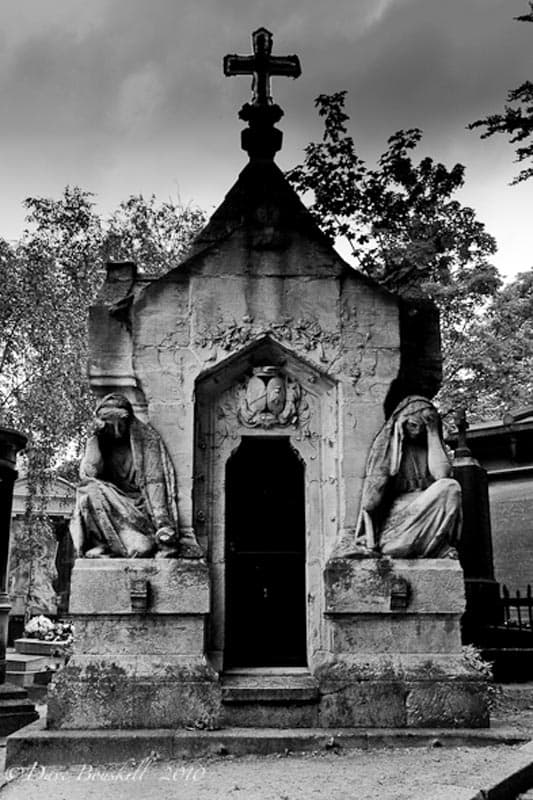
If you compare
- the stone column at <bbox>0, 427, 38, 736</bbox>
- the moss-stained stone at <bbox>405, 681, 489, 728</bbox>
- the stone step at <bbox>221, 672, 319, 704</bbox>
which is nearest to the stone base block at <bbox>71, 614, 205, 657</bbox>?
the stone step at <bbox>221, 672, 319, 704</bbox>

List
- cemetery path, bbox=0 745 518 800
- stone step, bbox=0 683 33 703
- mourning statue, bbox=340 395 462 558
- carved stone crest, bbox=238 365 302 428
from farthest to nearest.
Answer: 1. stone step, bbox=0 683 33 703
2. carved stone crest, bbox=238 365 302 428
3. mourning statue, bbox=340 395 462 558
4. cemetery path, bbox=0 745 518 800

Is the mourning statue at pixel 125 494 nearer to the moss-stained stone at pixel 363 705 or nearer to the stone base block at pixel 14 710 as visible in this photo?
the moss-stained stone at pixel 363 705

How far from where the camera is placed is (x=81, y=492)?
722cm

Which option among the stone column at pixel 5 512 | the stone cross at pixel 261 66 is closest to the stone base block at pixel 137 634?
the stone column at pixel 5 512

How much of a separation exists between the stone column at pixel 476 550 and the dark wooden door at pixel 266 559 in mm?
5678

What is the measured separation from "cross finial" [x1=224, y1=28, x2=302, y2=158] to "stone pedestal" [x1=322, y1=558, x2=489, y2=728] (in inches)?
171

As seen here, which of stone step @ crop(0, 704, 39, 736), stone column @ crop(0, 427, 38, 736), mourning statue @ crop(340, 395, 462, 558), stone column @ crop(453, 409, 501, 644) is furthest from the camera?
stone column @ crop(453, 409, 501, 644)

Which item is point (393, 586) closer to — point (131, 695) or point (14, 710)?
point (131, 695)

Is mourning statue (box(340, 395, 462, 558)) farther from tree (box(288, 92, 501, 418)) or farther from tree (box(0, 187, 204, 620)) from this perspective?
tree (box(0, 187, 204, 620))

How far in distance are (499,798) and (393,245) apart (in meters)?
10.7

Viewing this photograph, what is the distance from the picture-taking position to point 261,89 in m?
8.94

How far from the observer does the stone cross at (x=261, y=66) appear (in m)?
8.92

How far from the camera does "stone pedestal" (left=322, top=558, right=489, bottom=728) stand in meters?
6.84

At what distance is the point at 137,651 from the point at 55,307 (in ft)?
56.6
